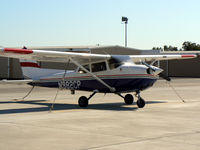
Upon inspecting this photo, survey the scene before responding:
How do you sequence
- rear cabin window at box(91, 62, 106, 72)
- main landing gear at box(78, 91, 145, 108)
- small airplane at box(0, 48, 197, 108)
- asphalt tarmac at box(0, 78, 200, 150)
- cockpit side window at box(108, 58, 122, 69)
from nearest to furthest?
asphalt tarmac at box(0, 78, 200, 150), small airplane at box(0, 48, 197, 108), main landing gear at box(78, 91, 145, 108), cockpit side window at box(108, 58, 122, 69), rear cabin window at box(91, 62, 106, 72)

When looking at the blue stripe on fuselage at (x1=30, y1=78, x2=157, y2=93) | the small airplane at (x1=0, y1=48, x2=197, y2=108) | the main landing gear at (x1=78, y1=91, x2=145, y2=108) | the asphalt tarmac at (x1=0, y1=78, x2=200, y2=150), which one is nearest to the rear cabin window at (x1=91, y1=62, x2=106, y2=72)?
the small airplane at (x1=0, y1=48, x2=197, y2=108)

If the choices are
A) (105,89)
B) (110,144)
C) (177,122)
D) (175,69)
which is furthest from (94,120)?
(175,69)

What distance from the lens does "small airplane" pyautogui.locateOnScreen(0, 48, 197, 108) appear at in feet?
50.9

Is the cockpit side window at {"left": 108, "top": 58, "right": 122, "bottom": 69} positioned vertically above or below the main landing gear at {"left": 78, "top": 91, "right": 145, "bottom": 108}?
above

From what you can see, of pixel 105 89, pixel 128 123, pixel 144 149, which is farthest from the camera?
pixel 105 89

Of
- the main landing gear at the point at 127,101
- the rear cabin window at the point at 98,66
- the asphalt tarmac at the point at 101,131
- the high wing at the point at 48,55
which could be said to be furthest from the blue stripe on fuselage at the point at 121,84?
the asphalt tarmac at the point at 101,131

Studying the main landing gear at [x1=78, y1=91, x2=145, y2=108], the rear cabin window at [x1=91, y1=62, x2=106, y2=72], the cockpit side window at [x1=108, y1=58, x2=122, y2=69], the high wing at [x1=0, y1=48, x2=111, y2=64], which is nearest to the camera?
the high wing at [x1=0, y1=48, x2=111, y2=64]

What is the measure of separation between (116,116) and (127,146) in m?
5.03

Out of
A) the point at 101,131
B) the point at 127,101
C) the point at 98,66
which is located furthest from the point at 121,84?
the point at 101,131

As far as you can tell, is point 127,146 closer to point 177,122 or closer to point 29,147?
point 29,147

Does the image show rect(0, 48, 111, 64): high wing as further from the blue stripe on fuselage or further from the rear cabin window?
the blue stripe on fuselage

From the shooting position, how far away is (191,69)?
71750mm

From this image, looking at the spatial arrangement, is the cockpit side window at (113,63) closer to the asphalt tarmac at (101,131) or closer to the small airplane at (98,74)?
the small airplane at (98,74)

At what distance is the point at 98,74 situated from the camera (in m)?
16.7
